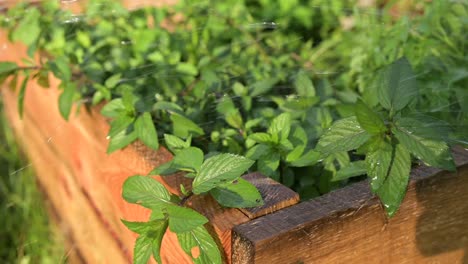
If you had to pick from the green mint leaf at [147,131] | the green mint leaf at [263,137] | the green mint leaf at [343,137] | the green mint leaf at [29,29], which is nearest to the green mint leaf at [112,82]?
the green mint leaf at [147,131]

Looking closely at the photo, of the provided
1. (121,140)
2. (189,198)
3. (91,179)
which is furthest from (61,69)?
(189,198)

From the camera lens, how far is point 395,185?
0.95m

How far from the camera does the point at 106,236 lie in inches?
61.9

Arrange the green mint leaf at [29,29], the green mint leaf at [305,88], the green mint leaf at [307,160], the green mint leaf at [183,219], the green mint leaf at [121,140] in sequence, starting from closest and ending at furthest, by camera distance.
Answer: the green mint leaf at [183,219] → the green mint leaf at [307,160] → the green mint leaf at [121,140] → the green mint leaf at [305,88] → the green mint leaf at [29,29]

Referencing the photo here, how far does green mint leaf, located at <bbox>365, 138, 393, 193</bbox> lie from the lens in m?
0.95

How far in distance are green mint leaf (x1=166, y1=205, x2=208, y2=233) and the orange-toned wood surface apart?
58 mm

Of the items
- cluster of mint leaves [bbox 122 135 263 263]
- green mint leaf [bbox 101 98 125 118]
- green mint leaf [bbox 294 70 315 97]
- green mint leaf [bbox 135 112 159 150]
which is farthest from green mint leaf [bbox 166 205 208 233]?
green mint leaf [bbox 294 70 315 97]

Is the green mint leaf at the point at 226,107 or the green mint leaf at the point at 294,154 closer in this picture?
the green mint leaf at the point at 294,154

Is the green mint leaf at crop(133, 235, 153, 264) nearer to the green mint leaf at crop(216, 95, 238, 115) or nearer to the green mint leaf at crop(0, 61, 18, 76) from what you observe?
the green mint leaf at crop(216, 95, 238, 115)

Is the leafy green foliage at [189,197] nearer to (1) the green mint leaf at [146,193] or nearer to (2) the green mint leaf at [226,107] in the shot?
(1) the green mint leaf at [146,193]

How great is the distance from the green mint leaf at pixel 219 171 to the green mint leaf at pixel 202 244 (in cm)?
7

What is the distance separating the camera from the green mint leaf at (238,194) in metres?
0.96

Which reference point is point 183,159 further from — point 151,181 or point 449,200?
point 449,200

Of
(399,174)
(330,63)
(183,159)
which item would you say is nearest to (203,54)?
(330,63)
